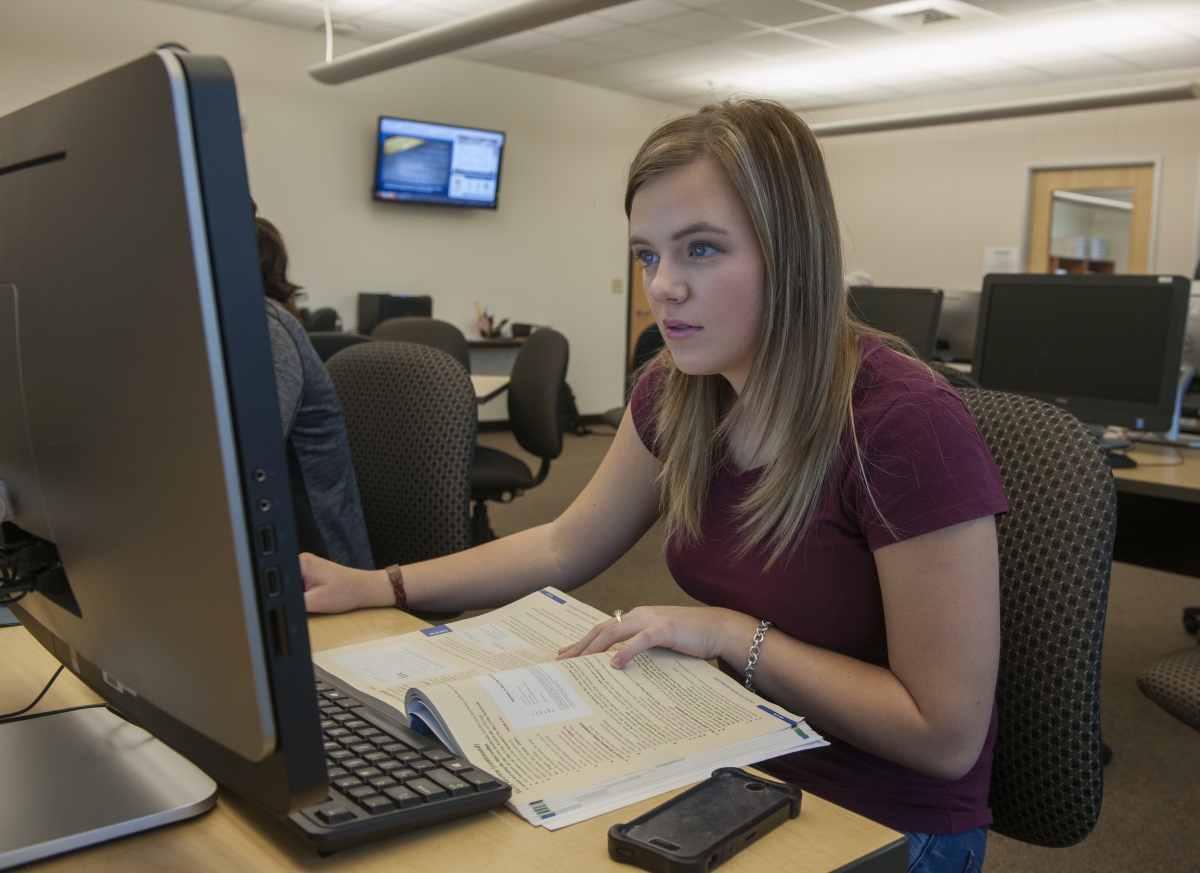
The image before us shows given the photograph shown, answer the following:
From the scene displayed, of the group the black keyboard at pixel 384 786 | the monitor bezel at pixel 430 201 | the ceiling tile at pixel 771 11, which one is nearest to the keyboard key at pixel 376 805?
the black keyboard at pixel 384 786

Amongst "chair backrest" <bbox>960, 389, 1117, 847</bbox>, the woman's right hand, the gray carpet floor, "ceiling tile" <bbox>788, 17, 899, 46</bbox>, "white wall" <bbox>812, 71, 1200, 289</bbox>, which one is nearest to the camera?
"chair backrest" <bbox>960, 389, 1117, 847</bbox>

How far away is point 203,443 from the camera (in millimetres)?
422

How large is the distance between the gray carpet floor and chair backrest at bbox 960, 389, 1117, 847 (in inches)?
16.0

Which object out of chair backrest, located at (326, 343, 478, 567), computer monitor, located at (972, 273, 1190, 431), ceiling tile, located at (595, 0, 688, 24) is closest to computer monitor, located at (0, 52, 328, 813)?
chair backrest, located at (326, 343, 478, 567)

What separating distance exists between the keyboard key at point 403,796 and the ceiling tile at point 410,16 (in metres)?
5.50

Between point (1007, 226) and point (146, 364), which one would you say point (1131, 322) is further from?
point (1007, 226)

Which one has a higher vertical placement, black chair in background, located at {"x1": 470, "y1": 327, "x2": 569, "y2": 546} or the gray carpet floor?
black chair in background, located at {"x1": 470, "y1": 327, "x2": 569, "y2": 546}

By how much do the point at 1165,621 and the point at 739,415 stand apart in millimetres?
3102

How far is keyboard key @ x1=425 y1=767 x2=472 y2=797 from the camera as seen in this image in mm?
602

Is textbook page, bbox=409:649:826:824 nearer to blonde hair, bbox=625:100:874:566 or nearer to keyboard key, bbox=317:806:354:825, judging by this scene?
keyboard key, bbox=317:806:354:825

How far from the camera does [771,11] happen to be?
17.6ft

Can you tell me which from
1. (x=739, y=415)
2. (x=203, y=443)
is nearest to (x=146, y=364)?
(x=203, y=443)

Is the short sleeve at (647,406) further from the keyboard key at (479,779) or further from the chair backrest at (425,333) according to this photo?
the chair backrest at (425,333)

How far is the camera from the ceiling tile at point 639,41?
5867 mm
